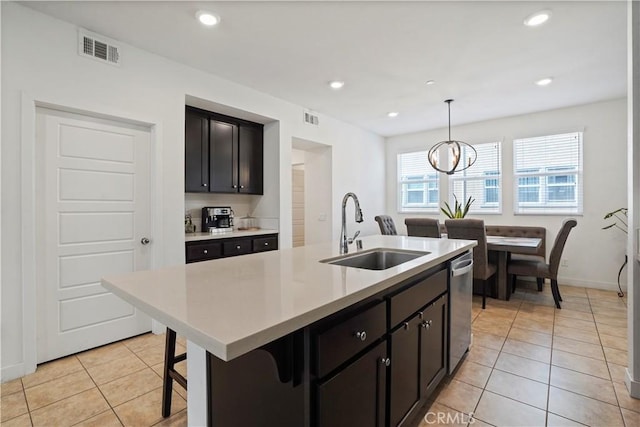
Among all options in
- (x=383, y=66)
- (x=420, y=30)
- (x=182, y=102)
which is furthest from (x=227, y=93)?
(x=420, y=30)

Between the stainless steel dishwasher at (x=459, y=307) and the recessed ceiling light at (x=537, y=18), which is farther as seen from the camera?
the recessed ceiling light at (x=537, y=18)

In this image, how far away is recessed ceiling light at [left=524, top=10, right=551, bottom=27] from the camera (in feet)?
7.71

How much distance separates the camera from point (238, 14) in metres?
2.37

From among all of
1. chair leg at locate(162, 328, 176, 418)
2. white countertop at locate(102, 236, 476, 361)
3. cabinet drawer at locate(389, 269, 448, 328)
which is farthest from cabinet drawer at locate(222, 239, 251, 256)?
cabinet drawer at locate(389, 269, 448, 328)

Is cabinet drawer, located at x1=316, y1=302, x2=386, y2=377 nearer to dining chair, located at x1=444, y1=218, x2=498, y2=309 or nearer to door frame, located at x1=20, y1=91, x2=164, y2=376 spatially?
door frame, located at x1=20, y1=91, x2=164, y2=376

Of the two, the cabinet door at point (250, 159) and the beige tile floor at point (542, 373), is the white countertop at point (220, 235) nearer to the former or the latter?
the cabinet door at point (250, 159)

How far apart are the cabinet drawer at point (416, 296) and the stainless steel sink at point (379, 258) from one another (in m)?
0.20

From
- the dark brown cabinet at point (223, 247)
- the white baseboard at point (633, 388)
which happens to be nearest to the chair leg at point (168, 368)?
the dark brown cabinet at point (223, 247)

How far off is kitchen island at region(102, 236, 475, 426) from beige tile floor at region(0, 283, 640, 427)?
0.78 metres

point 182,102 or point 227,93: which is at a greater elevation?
point 227,93

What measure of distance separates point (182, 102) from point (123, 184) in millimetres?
1008

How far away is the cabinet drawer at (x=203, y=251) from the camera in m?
3.20

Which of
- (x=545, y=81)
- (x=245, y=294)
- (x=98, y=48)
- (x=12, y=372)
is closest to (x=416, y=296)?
(x=245, y=294)

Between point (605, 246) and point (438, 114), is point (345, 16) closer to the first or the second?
point (438, 114)
